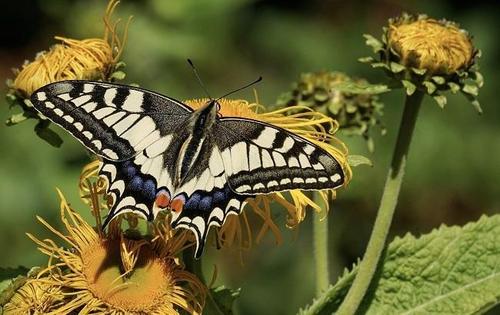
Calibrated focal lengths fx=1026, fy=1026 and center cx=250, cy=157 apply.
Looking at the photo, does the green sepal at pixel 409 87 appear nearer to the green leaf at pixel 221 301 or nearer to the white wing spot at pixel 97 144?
the green leaf at pixel 221 301

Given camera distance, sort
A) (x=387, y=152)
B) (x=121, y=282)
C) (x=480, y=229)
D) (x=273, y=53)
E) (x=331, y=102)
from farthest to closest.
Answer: (x=273, y=53)
(x=387, y=152)
(x=331, y=102)
(x=480, y=229)
(x=121, y=282)

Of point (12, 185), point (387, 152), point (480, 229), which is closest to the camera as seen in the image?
point (480, 229)

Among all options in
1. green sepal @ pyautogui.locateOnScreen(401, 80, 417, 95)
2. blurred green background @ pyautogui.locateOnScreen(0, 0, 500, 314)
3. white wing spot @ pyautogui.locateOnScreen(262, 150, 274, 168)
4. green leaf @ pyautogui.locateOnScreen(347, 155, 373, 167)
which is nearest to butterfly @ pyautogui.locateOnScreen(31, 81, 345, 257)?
white wing spot @ pyautogui.locateOnScreen(262, 150, 274, 168)

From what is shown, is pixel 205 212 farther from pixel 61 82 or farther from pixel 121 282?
pixel 61 82

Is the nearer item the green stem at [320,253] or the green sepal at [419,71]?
the green sepal at [419,71]

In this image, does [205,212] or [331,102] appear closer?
[205,212]

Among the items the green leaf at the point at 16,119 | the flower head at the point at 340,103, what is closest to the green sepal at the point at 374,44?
the flower head at the point at 340,103

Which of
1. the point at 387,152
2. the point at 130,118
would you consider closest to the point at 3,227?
the point at 387,152
